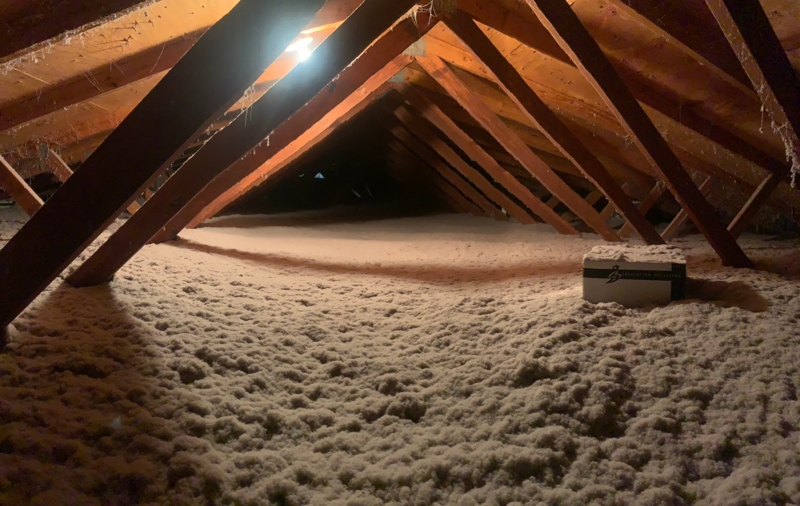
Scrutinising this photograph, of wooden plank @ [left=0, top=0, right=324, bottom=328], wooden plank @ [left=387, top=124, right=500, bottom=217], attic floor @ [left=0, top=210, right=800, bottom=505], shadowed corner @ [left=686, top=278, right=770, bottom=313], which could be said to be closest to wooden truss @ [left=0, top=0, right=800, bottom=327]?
wooden plank @ [left=0, top=0, right=324, bottom=328]

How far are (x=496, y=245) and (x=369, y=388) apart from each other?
2.91 metres

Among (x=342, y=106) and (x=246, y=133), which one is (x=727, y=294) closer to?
(x=246, y=133)

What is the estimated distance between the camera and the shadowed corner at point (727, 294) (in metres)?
1.79

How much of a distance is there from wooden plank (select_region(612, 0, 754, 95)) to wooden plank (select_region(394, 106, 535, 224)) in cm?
324

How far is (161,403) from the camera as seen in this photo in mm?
1170

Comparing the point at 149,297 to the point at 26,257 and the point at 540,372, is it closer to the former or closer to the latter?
the point at 26,257

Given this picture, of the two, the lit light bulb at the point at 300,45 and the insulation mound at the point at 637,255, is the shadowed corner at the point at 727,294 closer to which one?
the insulation mound at the point at 637,255

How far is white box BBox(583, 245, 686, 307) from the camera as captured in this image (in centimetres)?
183

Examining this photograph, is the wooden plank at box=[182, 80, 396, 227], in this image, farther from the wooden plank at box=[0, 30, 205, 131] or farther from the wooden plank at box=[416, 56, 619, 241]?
the wooden plank at box=[0, 30, 205, 131]

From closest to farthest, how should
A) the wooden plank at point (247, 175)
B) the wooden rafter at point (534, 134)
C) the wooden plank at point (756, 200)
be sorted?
the wooden plank at point (756, 200) < the wooden plank at point (247, 175) < the wooden rafter at point (534, 134)

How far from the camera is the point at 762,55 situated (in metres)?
1.55

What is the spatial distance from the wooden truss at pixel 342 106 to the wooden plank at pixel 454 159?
0.76 meters

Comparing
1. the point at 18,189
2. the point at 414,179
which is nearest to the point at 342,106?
the point at 18,189

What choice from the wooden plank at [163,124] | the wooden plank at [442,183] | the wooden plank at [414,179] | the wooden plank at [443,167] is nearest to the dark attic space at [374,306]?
the wooden plank at [163,124]
